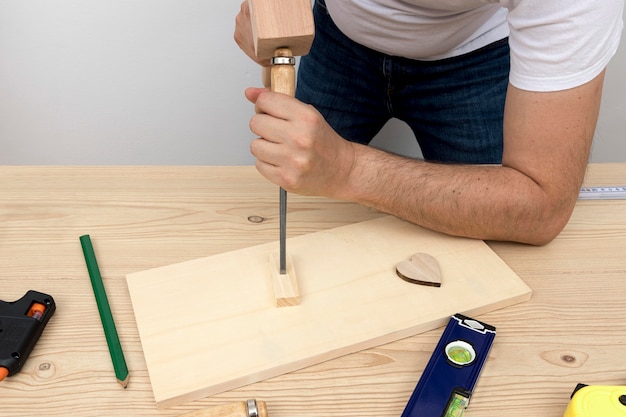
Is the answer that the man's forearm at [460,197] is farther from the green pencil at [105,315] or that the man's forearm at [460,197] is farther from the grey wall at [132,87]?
the grey wall at [132,87]

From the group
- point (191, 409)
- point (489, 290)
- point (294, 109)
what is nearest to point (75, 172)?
point (294, 109)

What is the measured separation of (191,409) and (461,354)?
0.29 meters

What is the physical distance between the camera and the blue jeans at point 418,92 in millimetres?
1191

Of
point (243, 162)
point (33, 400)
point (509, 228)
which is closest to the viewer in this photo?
point (33, 400)

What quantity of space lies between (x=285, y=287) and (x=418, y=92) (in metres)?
0.69

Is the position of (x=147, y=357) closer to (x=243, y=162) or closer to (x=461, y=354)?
(x=461, y=354)

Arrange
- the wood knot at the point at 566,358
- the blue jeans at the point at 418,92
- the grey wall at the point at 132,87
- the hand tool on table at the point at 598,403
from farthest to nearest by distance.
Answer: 1. the grey wall at the point at 132,87
2. the blue jeans at the point at 418,92
3. the wood knot at the point at 566,358
4. the hand tool on table at the point at 598,403

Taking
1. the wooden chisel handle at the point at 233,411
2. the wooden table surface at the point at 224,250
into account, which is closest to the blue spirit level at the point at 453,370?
the wooden table surface at the point at 224,250

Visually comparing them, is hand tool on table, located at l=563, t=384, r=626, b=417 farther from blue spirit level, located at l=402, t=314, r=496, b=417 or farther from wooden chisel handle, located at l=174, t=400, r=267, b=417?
wooden chisel handle, located at l=174, t=400, r=267, b=417

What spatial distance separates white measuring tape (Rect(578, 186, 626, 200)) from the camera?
0.95 meters

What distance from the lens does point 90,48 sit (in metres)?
1.53

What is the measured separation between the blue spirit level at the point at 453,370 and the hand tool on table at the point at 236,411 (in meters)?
0.14

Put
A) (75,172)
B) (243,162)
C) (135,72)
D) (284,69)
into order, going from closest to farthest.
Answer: (284,69), (75,172), (135,72), (243,162)

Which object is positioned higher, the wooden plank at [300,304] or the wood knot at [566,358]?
the wooden plank at [300,304]
